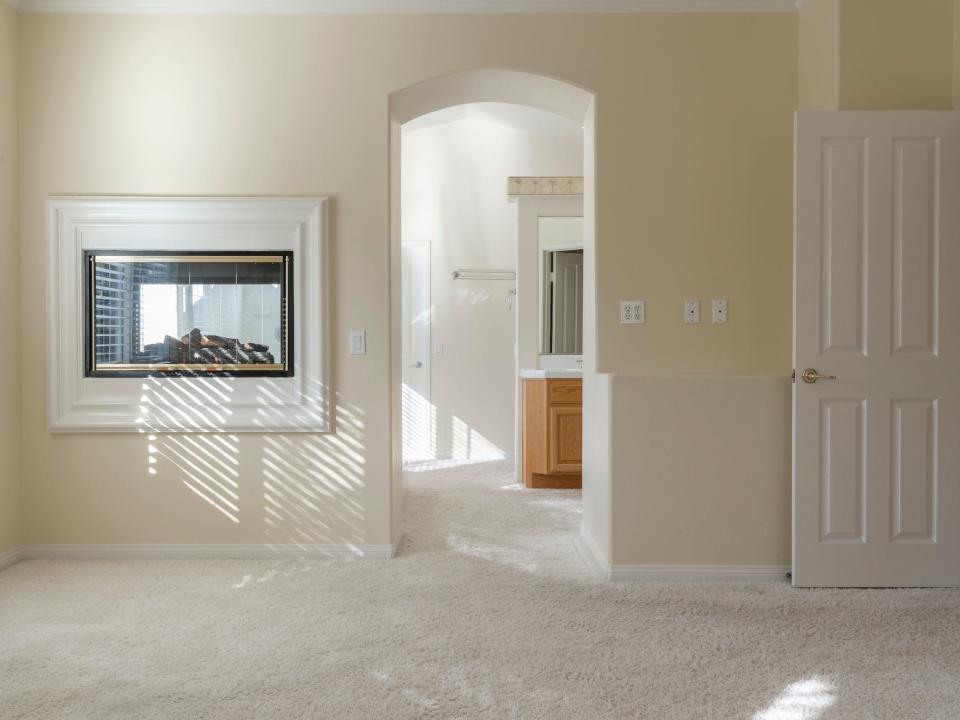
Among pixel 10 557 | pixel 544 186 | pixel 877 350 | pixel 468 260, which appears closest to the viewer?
pixel 877 350

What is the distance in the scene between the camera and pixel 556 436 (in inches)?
220

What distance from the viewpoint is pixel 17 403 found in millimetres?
3697

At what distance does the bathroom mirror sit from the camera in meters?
6.02

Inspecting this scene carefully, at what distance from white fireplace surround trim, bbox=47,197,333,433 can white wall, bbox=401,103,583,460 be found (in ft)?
10.5

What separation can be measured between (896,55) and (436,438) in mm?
4617

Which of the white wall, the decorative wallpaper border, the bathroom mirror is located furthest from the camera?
the white wall

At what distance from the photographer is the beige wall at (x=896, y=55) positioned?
325cm

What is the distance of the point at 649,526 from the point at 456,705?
143cm

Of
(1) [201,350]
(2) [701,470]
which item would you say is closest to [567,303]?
(2) [701,470]

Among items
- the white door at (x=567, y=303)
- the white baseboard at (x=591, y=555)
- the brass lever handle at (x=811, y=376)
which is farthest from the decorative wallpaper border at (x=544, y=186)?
the brass lever handle at (x=811, y=376)

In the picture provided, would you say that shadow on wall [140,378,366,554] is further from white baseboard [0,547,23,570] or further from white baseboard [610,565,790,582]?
white baseboard [610,565,790,582]

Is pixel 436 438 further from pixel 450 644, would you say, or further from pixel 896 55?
pixel 896 55

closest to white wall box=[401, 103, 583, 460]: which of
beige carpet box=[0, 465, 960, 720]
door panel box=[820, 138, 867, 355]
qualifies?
beige carpet box=[0, 465, 960, 720]

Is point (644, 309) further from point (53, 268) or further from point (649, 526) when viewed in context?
point (53, 268)
